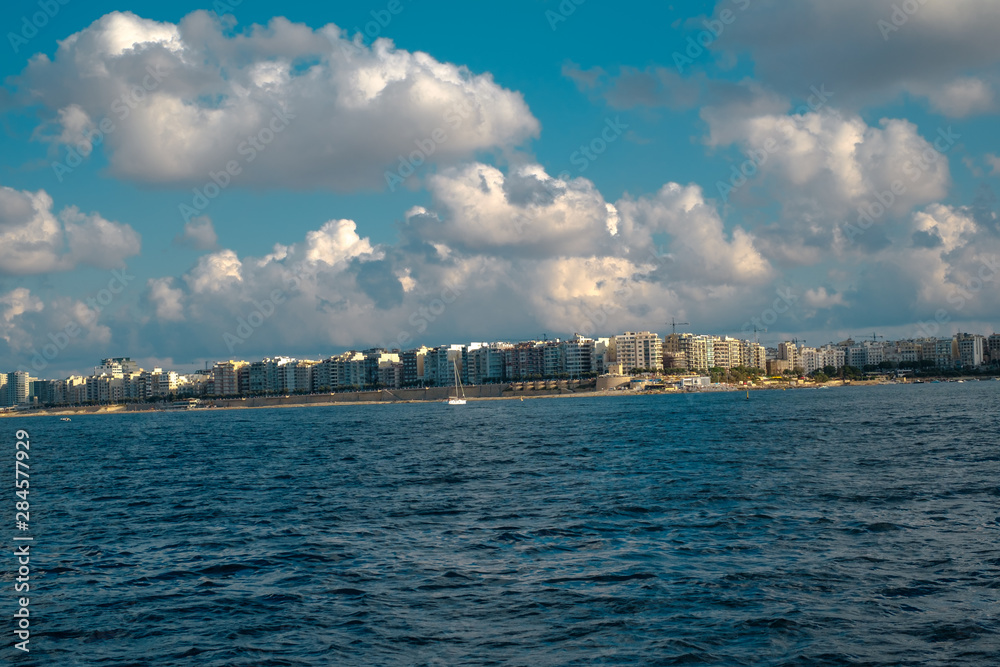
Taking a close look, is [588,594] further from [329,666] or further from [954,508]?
[954,508]

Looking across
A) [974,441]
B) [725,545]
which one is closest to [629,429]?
[974,441]

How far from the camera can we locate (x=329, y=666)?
478 inches

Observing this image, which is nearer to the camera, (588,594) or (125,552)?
(588,594)

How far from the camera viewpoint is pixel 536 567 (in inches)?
689

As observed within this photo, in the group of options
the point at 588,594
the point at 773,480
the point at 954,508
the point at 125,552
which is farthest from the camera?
the point at 773,480

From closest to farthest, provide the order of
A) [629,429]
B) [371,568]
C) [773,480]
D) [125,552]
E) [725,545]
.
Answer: [371,568], [725,545], [125,552], [773,480], [629,429]

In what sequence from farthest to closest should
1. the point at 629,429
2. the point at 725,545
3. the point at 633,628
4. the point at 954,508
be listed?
the point at 629,429 → the point at 954,508 → the point at 725,545 → the point at 633,628

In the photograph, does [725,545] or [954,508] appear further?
[954,508]

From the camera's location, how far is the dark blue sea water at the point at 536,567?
505 inches

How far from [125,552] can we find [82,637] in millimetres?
7736

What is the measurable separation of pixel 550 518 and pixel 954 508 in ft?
37.9

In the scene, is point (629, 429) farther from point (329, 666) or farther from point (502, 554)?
point (329, 666)

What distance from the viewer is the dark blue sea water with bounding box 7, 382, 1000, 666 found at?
1282cm

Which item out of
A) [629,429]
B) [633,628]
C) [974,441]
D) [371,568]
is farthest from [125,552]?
[629,429]
